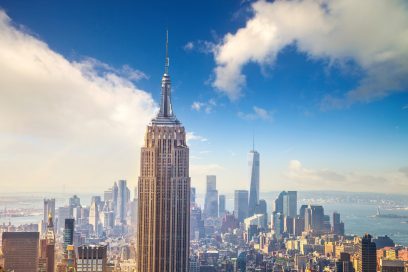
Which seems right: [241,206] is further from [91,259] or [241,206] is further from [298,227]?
[91,259]

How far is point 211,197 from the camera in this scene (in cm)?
1116

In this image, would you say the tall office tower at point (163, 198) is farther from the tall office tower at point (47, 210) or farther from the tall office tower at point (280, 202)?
the tall office tower at point (280, 202)

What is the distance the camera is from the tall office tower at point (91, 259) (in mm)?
8470

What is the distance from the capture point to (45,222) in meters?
10.3

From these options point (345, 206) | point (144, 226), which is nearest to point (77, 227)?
point (144, 226)

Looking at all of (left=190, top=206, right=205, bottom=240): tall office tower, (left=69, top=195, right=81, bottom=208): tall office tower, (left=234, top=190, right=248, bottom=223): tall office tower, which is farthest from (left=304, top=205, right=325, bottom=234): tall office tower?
(left=69, top=195, right=81, bottom=208): tall office tower

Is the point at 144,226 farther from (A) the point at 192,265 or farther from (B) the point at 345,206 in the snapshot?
(B) the point at 345,206

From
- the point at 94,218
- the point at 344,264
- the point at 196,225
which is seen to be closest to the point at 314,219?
the point at 344,264

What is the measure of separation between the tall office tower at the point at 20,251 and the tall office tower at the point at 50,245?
215 mm

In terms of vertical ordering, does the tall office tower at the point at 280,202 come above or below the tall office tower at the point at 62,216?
above

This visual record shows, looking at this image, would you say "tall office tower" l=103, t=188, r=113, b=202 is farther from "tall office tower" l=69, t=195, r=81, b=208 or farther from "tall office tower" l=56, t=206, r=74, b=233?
"tall office tower" l=56, t=206, r=74, b=233

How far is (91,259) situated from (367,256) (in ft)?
17.0

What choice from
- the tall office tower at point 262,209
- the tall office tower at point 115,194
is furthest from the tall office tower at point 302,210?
the tall office tower at point 115,194

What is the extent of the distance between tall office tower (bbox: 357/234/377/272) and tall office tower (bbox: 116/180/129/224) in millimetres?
4513
